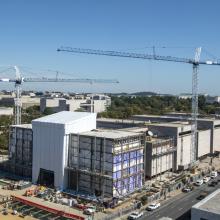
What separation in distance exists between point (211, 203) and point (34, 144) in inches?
689

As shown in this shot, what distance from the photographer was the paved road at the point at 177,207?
26.2 metres

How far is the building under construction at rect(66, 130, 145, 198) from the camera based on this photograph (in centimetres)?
2983

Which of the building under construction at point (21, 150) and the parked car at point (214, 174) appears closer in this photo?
the building under construction at point (21, 150)

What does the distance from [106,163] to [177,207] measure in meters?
6.26

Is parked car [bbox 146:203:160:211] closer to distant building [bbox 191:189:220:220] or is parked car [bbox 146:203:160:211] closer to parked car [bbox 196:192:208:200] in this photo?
parked car [bbox 196:192:208:200]

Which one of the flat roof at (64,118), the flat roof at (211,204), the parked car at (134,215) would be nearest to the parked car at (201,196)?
the parked car at (134,215)

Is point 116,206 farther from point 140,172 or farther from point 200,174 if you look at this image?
point 200,174

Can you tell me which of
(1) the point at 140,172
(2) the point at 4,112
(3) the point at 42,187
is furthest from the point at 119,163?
(2) the point at 4,112

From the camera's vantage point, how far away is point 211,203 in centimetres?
2208

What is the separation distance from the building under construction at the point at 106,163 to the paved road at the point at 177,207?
352 centimetres

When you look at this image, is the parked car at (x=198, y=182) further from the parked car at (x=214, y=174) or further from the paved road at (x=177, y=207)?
the parked car at (x=214, y=174)

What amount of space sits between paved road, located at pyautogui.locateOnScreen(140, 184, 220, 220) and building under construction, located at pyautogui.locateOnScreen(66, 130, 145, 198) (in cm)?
352

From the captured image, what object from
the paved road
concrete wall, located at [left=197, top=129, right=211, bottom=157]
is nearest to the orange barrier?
the paved road

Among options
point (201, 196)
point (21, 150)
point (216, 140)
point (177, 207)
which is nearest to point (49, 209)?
point (177, 207)
